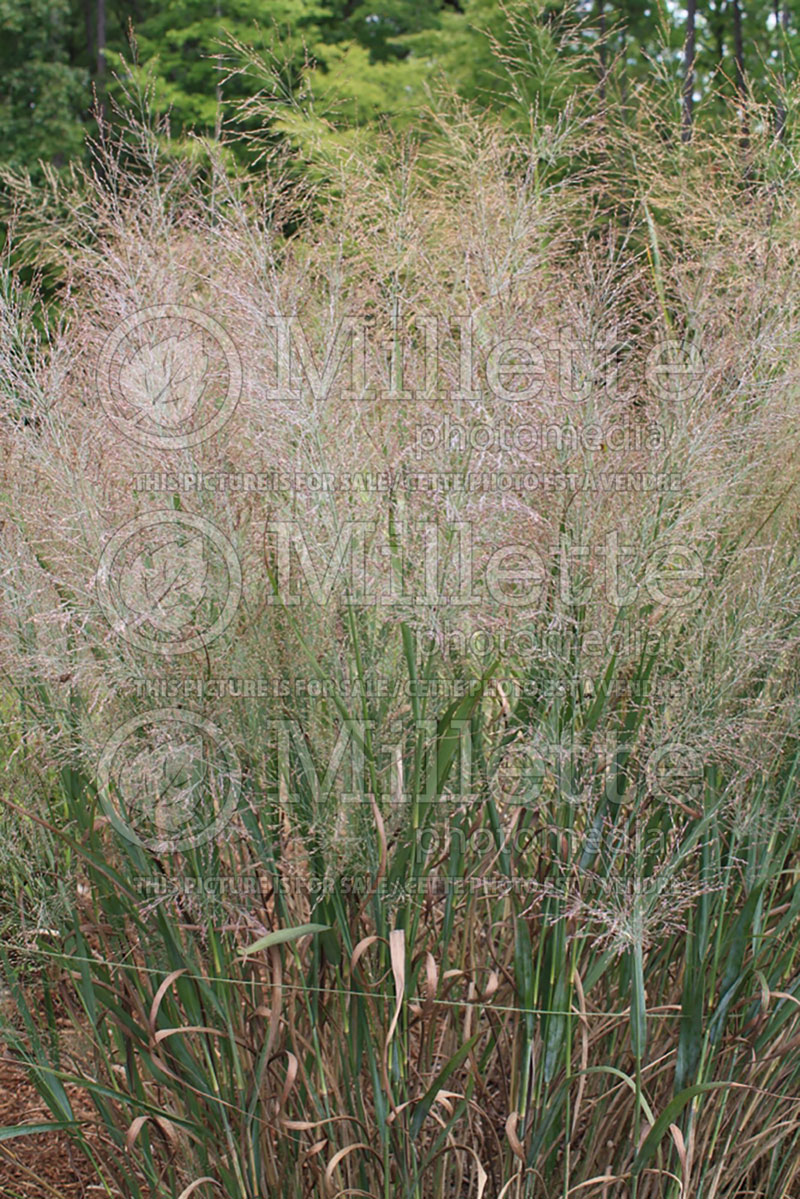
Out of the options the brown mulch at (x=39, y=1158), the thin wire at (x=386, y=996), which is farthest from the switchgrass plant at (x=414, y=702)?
the brown mulch at (x=39, y=1158)

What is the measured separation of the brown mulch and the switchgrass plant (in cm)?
39

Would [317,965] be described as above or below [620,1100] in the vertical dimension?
above

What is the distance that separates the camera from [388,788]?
174 cm

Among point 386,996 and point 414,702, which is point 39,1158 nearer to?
point 386,996

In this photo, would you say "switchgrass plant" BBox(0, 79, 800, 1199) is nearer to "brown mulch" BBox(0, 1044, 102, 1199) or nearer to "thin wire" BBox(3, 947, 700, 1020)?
"thin wire" BBox(3, 947, 700, 1020)

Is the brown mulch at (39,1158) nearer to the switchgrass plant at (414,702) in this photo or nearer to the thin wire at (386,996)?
the switchgrass plant at (414,702)

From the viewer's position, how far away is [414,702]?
67.5 inches

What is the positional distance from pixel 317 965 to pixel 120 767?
0.46 metres

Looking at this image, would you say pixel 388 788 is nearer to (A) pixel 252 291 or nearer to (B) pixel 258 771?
(B) pixel 258 771

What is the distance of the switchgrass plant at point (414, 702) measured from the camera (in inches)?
66.1

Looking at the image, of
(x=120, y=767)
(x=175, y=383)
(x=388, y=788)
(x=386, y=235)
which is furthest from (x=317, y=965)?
(x=386, y=235)

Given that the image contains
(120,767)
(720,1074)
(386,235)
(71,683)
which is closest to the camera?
(71,683)

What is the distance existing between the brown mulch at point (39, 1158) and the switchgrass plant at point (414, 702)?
394 millimetres

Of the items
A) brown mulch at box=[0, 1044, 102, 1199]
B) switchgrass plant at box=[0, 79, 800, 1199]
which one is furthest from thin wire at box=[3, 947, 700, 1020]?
brown mulch at box=[0, 1044, 102, 1199]
